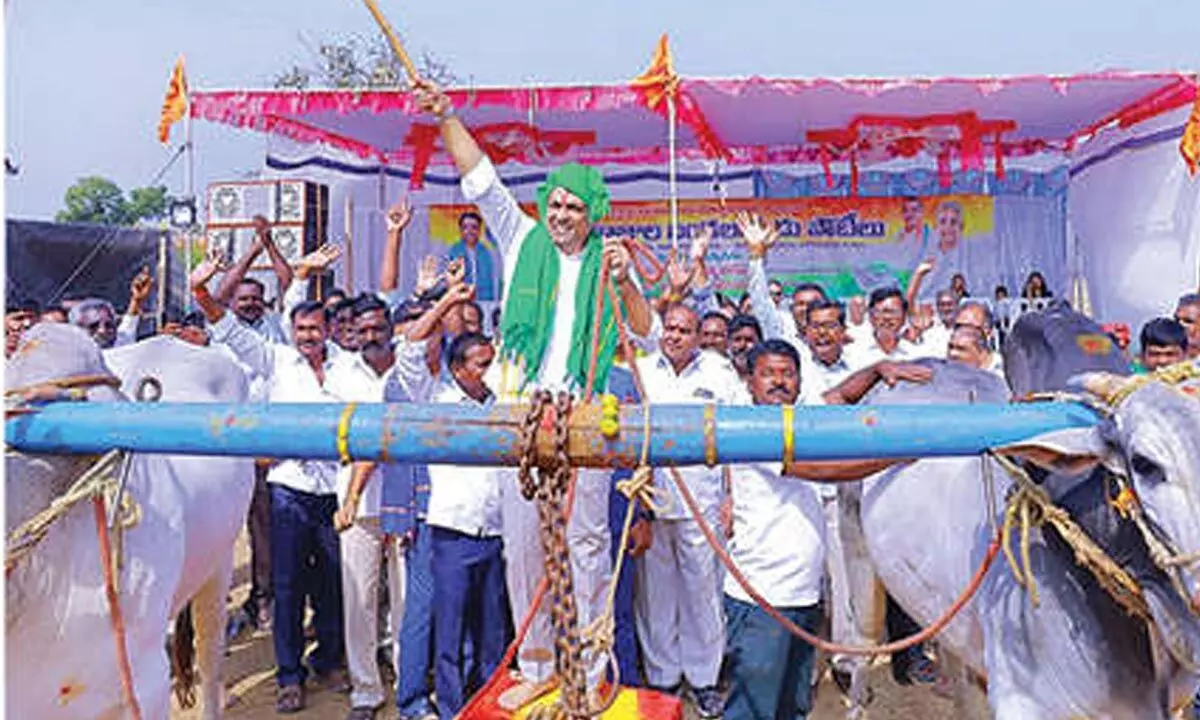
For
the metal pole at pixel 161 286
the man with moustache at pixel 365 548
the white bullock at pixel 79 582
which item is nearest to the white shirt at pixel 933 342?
the man with moustache at pixel 365 548

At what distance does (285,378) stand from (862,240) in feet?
26.9

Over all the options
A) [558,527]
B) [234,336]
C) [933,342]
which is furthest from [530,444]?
[933,342]

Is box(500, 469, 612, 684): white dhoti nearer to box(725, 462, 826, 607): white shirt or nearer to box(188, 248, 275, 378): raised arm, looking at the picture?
box(725, 462, 826, 607): white shirt

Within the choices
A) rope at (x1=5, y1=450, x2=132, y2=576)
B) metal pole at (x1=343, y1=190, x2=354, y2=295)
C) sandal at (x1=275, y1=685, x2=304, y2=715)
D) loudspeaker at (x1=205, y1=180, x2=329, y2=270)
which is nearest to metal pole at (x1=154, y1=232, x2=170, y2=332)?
loudspeaker at (x1=205, y1=180, x2=329, y2=270)

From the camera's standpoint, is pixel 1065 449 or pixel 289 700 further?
pixel 289 700

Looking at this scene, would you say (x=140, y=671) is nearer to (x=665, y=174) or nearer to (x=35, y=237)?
(x=665, y=174)

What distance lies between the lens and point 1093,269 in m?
11.4

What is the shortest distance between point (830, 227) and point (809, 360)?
6825 millimetres

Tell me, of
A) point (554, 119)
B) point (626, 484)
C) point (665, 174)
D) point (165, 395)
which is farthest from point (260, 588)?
point (665, 174)

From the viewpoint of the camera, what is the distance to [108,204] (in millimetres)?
37031

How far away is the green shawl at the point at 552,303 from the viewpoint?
Answer: 10.9 feet

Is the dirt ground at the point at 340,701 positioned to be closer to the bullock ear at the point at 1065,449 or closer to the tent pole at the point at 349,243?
the bullock ear at the point at 1065,449

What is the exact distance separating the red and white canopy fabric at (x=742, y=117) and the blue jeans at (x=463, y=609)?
5.62 metres

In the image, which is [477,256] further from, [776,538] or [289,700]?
[776,538]
